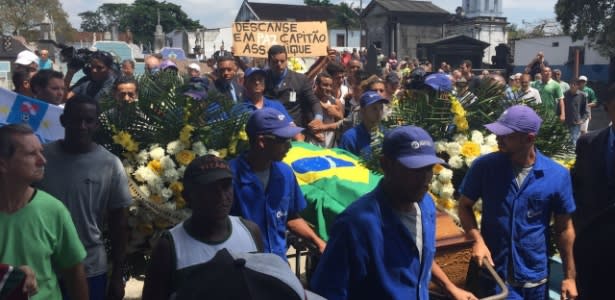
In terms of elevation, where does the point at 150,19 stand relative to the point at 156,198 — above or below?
above

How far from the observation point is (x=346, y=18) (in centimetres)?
6862

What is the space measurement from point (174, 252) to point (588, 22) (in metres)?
34.7

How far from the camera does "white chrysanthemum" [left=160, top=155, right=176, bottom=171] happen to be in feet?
12.8

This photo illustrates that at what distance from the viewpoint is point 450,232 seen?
3.45 m

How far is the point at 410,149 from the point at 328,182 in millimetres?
1706

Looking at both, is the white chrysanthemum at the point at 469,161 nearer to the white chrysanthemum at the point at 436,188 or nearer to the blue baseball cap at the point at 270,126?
the white chrysanthemum at the point at 436,188

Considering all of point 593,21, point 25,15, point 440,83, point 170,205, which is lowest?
point 170,205

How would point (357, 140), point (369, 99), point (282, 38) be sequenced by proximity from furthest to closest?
1. point (282, 38)
2. point (369, 99)
3. point (357, 140)

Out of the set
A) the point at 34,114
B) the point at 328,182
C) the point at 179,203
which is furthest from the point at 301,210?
the point at 34,114

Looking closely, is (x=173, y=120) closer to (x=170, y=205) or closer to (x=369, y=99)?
(x=170, y=205)

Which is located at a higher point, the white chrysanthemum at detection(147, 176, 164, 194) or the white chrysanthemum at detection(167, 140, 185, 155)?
the white chrysanthemum at detection(167, 140, 185, 155)

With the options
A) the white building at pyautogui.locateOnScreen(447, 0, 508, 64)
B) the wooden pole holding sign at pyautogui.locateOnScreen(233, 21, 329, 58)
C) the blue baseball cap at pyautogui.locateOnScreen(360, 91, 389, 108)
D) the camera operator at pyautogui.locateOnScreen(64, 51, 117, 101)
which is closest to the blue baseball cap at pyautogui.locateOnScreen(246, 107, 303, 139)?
the blue baseball cap at pyautogui.locateOnScreen(360, 91, 389, 108)

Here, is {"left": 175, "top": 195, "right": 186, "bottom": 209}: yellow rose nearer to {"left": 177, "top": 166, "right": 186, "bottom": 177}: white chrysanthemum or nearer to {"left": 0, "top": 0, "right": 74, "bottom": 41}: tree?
{"left": 177, "top": 166, "right": 186, "bottom": 177}: white chrysanthemum

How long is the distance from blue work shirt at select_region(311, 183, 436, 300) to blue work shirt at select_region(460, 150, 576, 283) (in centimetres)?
122
